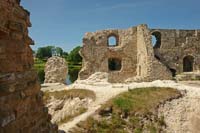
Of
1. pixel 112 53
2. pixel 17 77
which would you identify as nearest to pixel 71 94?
pixel 17 77

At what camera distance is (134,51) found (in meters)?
26.2

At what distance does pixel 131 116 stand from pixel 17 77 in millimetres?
7288

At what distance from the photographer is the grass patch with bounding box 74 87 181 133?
10562 mm

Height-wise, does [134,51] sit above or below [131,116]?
above

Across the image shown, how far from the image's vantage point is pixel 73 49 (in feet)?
187

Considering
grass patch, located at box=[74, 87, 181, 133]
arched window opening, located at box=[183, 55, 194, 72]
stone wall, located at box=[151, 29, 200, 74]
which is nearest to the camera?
grass patch, located at box=[74, 87, 181, 133]

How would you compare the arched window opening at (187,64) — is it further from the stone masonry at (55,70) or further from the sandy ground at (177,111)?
the sandy ground at (177,111)

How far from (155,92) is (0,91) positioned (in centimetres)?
1025

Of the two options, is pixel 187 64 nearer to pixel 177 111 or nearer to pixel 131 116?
pixel 177 111

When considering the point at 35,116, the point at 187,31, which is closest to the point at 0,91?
the point at 35,116

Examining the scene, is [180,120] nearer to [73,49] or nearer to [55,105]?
[55,105]

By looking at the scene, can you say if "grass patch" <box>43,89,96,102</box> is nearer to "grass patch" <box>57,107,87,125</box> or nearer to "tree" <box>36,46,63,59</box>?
"grass patch" <box>57,107,87,125</box>

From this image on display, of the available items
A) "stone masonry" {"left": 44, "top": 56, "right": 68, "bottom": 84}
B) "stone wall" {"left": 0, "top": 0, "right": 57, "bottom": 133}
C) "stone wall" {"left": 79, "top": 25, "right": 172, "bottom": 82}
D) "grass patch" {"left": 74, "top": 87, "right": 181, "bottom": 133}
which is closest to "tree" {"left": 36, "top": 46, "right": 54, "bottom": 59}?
"stone wall" {"left": 79, "top": 25, "right": 172, "bottom": 82}

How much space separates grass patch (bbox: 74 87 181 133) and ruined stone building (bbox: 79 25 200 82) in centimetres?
1192
